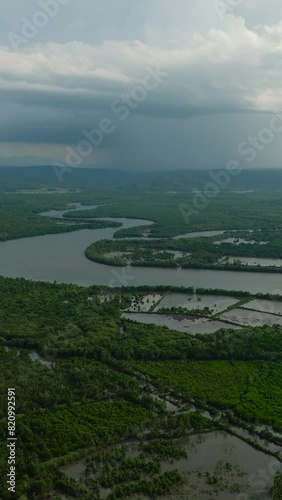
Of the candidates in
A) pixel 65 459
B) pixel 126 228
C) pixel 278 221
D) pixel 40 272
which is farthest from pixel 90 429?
pixel 278 221

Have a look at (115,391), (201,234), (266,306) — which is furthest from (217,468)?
(201,234)

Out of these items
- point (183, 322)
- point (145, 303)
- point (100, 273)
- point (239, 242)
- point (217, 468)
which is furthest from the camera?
point (239, 242)

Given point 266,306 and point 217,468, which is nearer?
point 217,468

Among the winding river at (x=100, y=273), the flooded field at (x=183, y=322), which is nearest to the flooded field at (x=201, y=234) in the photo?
the winding river at (x=100, y=273)

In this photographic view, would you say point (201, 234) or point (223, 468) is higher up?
point (201, 234)

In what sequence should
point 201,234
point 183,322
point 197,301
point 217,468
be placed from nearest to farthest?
1. point 217,468
2. point 183,322
3. point 197,301
4. point 201,234

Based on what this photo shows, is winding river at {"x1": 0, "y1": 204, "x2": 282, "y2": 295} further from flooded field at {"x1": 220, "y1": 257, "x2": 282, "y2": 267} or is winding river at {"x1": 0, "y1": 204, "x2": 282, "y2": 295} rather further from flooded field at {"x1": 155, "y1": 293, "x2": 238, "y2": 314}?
flooded field at {"x1": 220, "y1": 257, "x2": 282, "y2": 267}

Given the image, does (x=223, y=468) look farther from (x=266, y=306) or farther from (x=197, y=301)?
(x=266, y=306)

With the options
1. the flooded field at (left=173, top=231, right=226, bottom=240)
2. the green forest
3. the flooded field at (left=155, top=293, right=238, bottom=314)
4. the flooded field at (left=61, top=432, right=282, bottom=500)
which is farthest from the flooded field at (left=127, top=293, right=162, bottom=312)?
the flooded field at (left=173, top=231, right=226, bottom=240)
